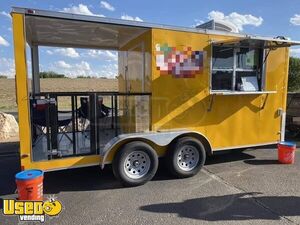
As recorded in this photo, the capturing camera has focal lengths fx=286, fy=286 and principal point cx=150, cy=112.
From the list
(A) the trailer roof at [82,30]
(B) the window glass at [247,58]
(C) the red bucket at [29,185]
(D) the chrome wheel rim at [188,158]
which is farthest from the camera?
(B) the window glass at [247,58]

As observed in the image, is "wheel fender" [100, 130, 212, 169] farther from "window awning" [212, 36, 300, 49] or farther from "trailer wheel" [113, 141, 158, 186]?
"window awning" [212, 36, 300, 49]

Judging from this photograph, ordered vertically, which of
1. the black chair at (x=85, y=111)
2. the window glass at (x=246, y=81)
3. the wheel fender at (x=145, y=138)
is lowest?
the wheel fender at (x=145, y=138)

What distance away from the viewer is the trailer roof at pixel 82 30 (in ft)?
14.0

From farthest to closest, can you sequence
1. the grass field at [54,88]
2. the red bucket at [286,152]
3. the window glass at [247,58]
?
1. the grass field at [54,88]
2. the red bucket at [286,152]
3. the window glass at [247,58]

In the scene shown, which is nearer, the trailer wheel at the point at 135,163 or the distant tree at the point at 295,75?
the trailer wheel at the point at 135,163

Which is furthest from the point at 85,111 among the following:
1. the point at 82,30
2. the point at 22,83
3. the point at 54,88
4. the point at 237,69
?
the point at 54,88

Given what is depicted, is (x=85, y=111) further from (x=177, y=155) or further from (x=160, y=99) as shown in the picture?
(x=177, y=155)

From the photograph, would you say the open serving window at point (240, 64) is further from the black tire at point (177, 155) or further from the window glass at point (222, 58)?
the black tire at point (177, 155)

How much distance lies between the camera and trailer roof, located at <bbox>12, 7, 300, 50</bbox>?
428 cm

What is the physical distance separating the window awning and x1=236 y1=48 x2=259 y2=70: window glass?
102 millimetres

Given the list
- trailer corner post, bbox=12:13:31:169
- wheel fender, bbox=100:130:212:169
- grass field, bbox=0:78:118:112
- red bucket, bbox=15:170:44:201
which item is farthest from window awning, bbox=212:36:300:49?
grass field, bbox=0:78:118:112

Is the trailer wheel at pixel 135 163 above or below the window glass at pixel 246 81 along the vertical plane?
below

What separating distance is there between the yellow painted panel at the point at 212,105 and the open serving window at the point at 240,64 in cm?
14

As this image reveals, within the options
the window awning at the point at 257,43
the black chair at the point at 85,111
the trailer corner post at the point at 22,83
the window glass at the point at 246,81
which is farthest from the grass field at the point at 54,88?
the trailer corner post at the point at 22,83
